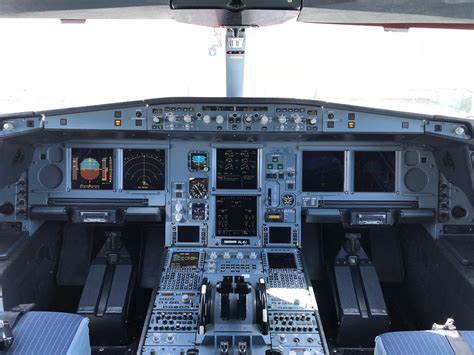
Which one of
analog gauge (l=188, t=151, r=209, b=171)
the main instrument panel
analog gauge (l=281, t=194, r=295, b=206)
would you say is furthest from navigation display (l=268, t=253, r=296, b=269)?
analog gauge (l=188, t=151, r=209, b=171)

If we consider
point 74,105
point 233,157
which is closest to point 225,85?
point 233,157

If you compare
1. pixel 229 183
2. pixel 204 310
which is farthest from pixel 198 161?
pixel 204 310

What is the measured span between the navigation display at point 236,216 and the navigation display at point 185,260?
30 centimetres

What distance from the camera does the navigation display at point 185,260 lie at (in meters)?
4.12

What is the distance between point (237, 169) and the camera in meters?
4.38

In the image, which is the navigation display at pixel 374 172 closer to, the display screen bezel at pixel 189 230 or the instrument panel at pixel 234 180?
the instrument panel at pixel 234 180

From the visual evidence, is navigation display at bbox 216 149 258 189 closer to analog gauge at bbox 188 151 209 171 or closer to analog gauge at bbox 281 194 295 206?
analog gauge at bbox 188 151 209 171

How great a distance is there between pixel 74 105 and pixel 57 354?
225cm

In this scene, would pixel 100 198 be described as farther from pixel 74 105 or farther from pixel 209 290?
pixel 209 290

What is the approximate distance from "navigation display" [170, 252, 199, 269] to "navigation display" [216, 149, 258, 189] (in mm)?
618

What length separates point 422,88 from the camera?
4.23m

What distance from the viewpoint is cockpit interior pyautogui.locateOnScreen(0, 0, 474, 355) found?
149 inches

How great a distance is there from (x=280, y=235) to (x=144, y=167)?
1.29 metres

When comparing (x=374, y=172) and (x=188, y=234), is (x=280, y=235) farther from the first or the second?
(x=374, y=172)
